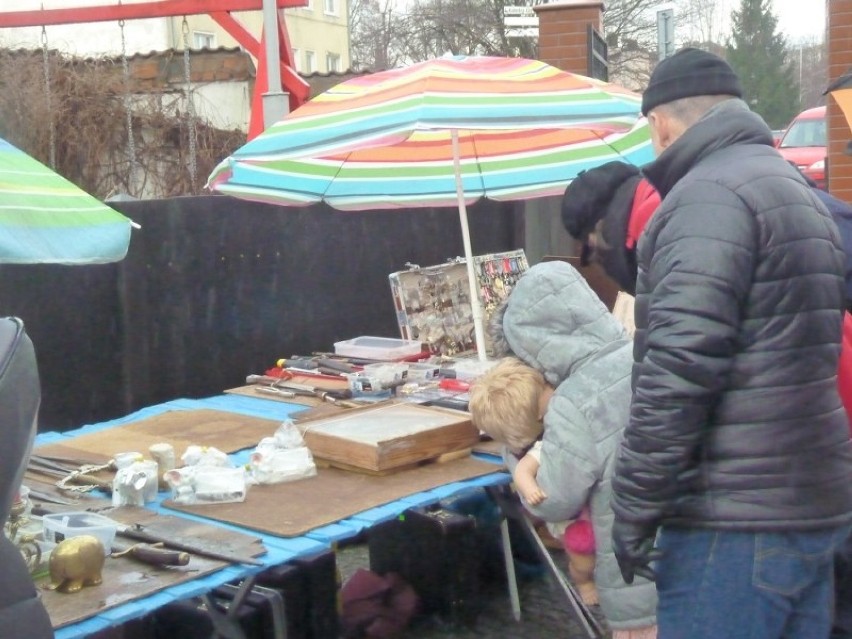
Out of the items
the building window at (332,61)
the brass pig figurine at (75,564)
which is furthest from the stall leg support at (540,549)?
the building window at (332,61)

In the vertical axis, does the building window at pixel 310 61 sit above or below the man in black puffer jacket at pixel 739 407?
above

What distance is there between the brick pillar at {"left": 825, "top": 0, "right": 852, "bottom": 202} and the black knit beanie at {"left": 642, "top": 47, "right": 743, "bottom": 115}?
6.47 metres

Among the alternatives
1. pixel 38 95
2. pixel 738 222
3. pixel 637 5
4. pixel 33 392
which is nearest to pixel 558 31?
pixel 38 95

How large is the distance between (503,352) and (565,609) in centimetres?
193

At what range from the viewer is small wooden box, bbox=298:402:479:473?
3.45m

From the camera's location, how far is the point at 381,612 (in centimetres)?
441

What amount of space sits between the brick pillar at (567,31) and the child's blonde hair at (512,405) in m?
6.42

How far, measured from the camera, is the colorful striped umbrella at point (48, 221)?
2.90 m

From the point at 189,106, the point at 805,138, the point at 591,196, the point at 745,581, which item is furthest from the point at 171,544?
the point at 805,138

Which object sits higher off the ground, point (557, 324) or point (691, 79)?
point (691, 79)

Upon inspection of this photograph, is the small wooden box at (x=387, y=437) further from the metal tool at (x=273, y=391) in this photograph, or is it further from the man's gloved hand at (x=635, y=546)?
the man's gloved hand at (x=635, y=546)

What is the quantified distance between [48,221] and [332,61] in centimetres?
3409

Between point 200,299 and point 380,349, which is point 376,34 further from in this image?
point 380,349

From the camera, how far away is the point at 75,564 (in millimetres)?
2486
